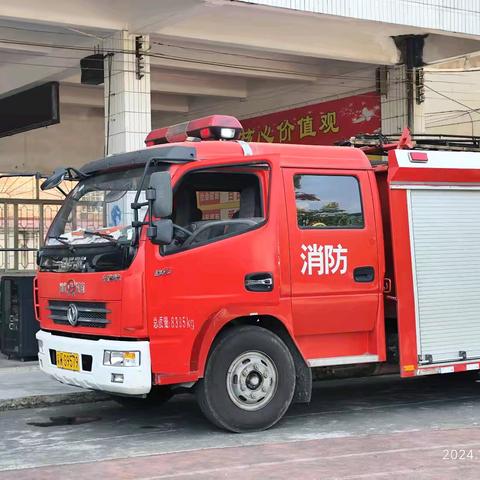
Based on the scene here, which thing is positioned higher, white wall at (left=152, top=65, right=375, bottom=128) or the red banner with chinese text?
white wall at (left=152, top=65, right=375, bottom=128)

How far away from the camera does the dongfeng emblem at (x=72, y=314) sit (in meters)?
6.79

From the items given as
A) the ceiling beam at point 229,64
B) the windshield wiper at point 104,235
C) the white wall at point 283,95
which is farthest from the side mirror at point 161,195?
the white wall at point 283,95

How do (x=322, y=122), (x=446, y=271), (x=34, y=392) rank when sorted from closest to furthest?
(x=446, y=271), (x=34, y=392), (x=322, y=122)

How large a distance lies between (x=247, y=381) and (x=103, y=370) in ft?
3.97

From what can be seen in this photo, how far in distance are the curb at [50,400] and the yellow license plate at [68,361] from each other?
166 cm

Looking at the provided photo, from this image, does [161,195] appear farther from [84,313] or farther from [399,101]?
[399,101]

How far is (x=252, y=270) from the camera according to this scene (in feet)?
21.9

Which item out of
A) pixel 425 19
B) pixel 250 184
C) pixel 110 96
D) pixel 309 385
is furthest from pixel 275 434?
pixel 425 19

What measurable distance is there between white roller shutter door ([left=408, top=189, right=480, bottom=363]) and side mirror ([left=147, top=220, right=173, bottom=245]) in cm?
241

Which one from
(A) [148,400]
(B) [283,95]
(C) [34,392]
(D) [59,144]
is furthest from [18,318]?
(D) [59,144]

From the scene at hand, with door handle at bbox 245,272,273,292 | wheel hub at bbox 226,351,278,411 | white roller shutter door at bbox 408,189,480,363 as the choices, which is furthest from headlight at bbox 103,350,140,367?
white roller shutter door at bbox 408,189,480,363

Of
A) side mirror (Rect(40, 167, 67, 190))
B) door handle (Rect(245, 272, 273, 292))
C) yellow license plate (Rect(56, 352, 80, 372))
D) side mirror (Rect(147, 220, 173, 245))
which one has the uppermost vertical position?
side mirror (Rect(40, 167, 67, 190))

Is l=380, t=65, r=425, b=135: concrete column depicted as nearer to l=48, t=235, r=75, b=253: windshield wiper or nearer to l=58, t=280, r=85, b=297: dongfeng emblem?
l=48, t=235, r=75, b=253: windshield wiper

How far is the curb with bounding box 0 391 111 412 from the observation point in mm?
8344
